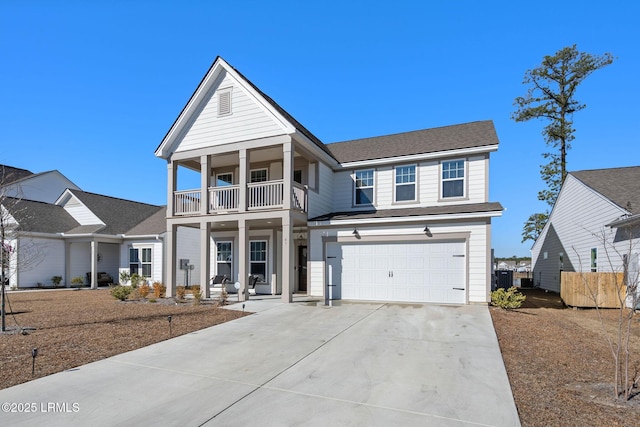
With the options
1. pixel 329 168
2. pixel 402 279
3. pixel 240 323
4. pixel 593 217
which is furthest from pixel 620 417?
pixel 593 217

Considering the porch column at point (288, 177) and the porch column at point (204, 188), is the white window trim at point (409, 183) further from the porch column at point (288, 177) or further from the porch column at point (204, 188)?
the porch column at point (204, 188)

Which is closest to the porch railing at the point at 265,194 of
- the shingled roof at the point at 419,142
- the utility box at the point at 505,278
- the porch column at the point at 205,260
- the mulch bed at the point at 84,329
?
the porch column at the point at 205,260

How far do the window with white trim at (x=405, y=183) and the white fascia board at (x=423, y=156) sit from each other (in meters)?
0.41

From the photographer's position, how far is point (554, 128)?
27.3 m

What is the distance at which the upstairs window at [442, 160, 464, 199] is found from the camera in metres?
14.1

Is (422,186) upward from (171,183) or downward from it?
downward

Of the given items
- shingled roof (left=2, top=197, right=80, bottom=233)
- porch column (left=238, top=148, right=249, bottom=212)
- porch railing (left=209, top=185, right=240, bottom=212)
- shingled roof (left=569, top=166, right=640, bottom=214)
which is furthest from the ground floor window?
shingled roof (left=569, top=166, right=640, bottom=214)

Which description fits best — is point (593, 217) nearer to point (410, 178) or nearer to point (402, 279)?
point (410, 178)

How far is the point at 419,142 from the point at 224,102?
8.43m

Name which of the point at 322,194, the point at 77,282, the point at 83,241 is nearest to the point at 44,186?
the point at 83,241

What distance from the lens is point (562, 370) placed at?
5898 millimetres

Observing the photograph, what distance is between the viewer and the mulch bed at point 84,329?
6.23 meters

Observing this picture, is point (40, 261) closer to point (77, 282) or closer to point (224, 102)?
point (77, 282)

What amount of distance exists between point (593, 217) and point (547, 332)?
985 cm
